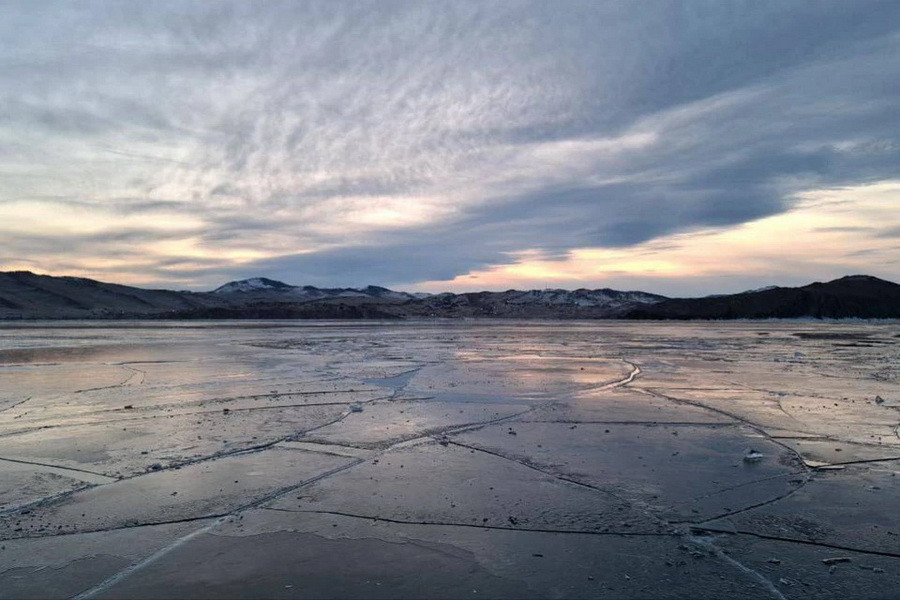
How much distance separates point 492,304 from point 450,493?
414 feet

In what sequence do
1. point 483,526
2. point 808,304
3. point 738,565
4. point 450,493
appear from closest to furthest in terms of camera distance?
point 738,565 → point 483,526 → point 450,493 → point 808,304

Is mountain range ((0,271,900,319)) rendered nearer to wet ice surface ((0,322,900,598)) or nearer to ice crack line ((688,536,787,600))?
wet ice surface ((0,322,900,598))

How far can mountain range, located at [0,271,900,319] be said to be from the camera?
92.4 m

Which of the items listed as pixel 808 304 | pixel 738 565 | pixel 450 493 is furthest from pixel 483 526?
pixel 808 304

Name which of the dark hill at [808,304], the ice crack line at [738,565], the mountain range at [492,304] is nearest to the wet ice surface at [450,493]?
the ice crack line at [738,565]

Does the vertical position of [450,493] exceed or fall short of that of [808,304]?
it falls short

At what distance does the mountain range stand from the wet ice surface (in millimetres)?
86299

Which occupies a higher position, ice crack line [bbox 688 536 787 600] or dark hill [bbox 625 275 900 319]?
dark hill [bbox 625 275 900 319]

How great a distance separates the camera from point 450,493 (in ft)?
18.6

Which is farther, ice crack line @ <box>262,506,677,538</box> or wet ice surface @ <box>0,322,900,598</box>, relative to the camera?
ice crack line @ <box>262,506,677,538</box>

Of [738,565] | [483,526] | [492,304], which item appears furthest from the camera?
[492,304]

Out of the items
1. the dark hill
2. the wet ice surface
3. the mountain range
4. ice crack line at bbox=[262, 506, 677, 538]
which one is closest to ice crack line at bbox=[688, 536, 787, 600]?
the wet ice surface

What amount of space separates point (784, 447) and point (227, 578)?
22.4 feet

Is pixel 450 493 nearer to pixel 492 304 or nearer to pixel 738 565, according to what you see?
pixel 738 565
